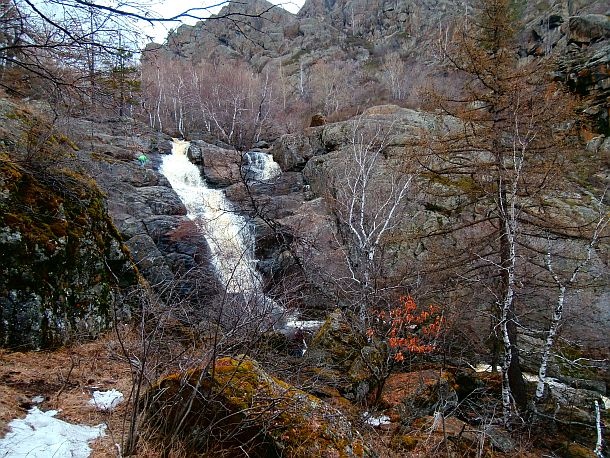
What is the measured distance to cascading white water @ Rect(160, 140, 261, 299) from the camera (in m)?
14.5

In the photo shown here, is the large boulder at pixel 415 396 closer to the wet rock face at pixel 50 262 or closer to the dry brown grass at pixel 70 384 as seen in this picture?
the dry brown grass at pixel 70 384

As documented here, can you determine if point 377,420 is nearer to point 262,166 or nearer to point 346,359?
point 346,359

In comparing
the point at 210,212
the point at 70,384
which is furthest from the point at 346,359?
the point at 210,212

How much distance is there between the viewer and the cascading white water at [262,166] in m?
23.2

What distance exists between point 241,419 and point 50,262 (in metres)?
3.81

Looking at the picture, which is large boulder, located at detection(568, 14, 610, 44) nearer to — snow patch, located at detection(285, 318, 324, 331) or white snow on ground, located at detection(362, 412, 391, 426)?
snow patch, located at detection(285, 318, 324, 331)

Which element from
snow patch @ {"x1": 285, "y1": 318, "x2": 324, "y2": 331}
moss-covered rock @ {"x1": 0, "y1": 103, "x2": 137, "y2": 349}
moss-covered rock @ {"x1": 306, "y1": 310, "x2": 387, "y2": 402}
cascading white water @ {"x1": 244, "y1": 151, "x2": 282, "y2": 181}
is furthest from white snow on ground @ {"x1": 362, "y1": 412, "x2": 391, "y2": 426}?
cascading white water @ {"x1": 244, "y1": 151, "x2": 282, "y2": 181}

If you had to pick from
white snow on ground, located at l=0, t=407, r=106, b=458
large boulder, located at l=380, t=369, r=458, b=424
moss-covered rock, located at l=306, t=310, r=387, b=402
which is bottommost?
large boulder, located at l=380, t=369, r=458, b=424

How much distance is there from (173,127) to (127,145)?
14.2 m

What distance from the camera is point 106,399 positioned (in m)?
3.79

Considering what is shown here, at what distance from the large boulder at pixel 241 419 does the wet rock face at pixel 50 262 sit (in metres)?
1.65

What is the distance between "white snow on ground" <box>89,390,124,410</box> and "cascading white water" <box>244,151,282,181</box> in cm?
1932

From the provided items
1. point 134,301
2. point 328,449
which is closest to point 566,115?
point 328,449

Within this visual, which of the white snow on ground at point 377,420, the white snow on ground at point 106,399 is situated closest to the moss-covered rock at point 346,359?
the white snow on ground at point 377,420
